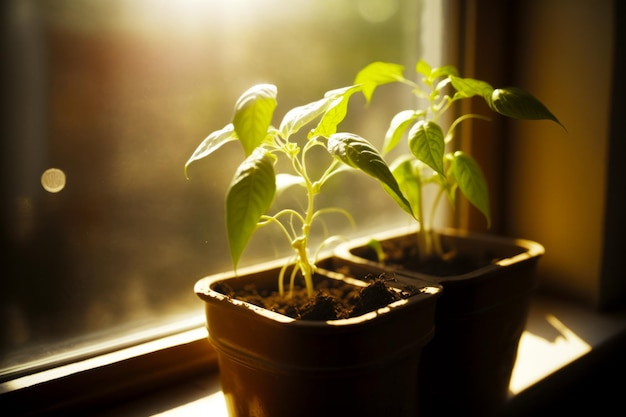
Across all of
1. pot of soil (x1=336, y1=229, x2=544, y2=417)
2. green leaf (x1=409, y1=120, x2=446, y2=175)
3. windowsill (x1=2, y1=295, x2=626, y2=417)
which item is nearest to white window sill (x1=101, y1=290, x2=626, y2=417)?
windowsill (x1=2, y1=295, x2=626, y2=417)

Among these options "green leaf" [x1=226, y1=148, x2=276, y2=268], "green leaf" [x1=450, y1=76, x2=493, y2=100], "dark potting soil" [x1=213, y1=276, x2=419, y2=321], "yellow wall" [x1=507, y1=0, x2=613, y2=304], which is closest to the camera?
"green leaf" [x1=226, y1=148, x2=276, y2=268]

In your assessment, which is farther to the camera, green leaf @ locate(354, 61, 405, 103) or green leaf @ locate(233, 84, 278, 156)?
green leaf @ locate(354, 61, 405, 103)

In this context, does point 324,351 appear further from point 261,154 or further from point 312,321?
point 261,154

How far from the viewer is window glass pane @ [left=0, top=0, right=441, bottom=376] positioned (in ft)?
2.39

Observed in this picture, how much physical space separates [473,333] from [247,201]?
0.43 meters

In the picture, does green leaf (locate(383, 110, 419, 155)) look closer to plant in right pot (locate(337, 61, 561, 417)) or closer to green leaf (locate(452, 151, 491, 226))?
plant in right pot (locate(337, 61, 561, 417))

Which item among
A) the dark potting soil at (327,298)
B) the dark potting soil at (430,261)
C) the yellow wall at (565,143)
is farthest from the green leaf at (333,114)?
the yellow wall at (565,143)

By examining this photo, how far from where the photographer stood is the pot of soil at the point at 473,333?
768 mm

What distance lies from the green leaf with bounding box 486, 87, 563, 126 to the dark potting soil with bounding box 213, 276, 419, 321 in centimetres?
27

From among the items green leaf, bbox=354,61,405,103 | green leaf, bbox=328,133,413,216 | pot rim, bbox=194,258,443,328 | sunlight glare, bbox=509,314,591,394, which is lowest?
sunlight glare, bbox=509,314,591,394

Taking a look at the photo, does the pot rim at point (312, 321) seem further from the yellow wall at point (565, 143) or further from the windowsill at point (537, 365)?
the yellow wall at point (565, 143)

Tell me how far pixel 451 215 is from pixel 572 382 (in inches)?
17.1

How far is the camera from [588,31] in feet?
3.59

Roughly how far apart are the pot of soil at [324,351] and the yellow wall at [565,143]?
0.64m
